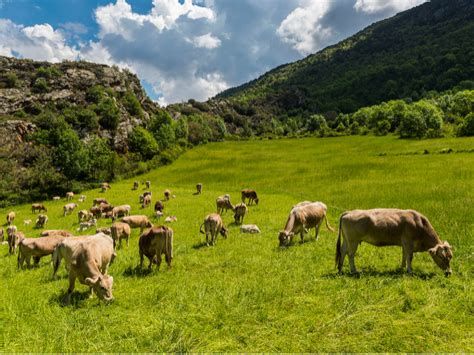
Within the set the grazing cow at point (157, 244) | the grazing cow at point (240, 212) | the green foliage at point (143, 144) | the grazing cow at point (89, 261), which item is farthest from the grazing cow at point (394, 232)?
the green foliage at point (143, 144)

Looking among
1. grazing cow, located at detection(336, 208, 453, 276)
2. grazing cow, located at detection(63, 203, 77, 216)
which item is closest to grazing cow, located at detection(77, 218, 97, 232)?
grazing cow, located at detection(63, 203, 77, 216)

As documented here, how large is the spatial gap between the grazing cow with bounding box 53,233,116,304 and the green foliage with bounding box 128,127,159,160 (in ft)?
244

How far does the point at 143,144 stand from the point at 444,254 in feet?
266

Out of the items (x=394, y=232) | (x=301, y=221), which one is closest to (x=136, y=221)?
(x=301, y=221)

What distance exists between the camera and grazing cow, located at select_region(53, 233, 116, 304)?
873 cm

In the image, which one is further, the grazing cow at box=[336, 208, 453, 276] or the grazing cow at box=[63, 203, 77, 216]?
the grazing cow at box=[63, 203, 77, 216]

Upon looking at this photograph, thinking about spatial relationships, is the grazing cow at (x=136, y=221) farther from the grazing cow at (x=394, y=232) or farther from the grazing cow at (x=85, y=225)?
the grazing cow at (x=394, y=232)

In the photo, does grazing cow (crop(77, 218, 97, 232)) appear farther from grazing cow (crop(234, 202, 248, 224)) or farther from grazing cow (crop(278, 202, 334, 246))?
grazing cow (crop(278, 202, 334, 246))

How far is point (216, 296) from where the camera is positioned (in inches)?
350

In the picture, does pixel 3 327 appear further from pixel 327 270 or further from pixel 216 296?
pixel 327 270

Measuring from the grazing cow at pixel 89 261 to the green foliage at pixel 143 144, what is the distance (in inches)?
2925

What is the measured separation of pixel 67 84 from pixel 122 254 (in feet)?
380

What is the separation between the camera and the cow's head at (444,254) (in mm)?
10070

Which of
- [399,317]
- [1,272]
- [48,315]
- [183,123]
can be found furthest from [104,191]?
[183,123]
